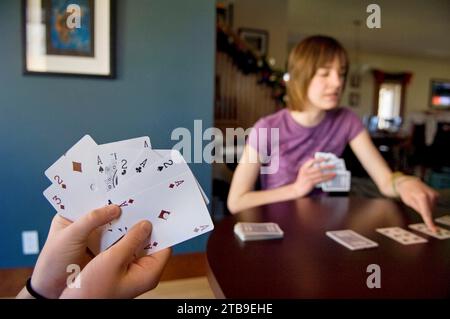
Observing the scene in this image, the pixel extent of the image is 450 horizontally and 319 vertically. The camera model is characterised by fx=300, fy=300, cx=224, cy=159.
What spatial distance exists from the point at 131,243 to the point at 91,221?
42mm

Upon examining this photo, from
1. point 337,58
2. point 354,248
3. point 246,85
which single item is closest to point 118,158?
point 354,248

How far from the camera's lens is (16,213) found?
366 millimetres

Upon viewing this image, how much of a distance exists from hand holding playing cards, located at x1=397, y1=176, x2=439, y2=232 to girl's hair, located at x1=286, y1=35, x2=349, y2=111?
0.41m

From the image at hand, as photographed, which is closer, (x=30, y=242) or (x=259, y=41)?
(x=30, y=242)

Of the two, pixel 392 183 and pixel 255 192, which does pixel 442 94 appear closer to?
pixel 392 183

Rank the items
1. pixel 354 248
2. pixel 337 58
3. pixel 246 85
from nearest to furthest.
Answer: pixel 354 248 < pixel 337 58 < pixel 246 85

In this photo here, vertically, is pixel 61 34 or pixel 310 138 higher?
pixel 61 34

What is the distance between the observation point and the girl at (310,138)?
0.91m

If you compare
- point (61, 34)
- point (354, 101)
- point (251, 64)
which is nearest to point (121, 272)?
point (61, 34)

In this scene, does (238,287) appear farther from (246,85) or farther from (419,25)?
(246,85)

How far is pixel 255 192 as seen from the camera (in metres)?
0.99

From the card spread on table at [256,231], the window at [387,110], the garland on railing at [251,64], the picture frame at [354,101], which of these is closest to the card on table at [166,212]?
the card spread on table at [256,231]

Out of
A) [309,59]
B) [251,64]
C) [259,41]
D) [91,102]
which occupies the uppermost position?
[259,41]

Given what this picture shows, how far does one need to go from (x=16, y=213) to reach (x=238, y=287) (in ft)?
0.96
